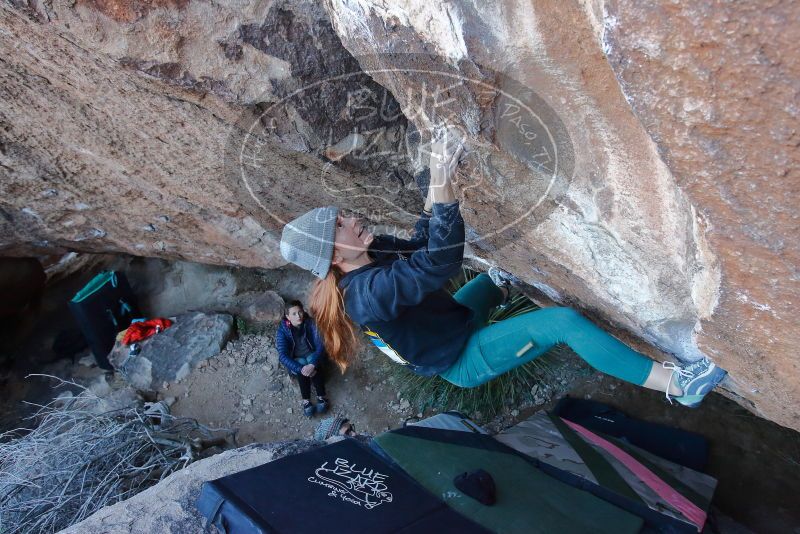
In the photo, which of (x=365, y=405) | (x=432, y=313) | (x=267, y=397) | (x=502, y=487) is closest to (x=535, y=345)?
(x=432, y=313)

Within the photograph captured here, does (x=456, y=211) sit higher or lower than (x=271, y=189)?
higher

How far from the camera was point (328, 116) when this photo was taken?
2.31 m

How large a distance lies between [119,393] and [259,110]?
2.94 metres

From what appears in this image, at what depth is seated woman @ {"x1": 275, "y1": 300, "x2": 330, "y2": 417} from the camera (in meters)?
3.95

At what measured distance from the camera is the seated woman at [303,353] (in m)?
→ 3.95

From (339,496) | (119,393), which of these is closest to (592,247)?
(339,496)

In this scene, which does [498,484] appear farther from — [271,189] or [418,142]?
[271,189]

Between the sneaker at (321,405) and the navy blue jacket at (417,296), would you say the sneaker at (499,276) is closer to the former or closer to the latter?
the navy blue jacket at (417,296)

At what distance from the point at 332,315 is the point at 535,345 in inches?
28.6

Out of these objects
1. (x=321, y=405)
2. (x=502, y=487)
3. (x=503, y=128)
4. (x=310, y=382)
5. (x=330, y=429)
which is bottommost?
(x=321, y=405)

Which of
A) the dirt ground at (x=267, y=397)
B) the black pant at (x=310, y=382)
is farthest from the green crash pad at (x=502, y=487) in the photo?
the black pant at (x=310, y=382)

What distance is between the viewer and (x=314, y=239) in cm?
199

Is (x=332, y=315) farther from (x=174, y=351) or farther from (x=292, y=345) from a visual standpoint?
(x=174, y=351)

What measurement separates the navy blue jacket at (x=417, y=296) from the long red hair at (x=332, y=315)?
0.13ft
